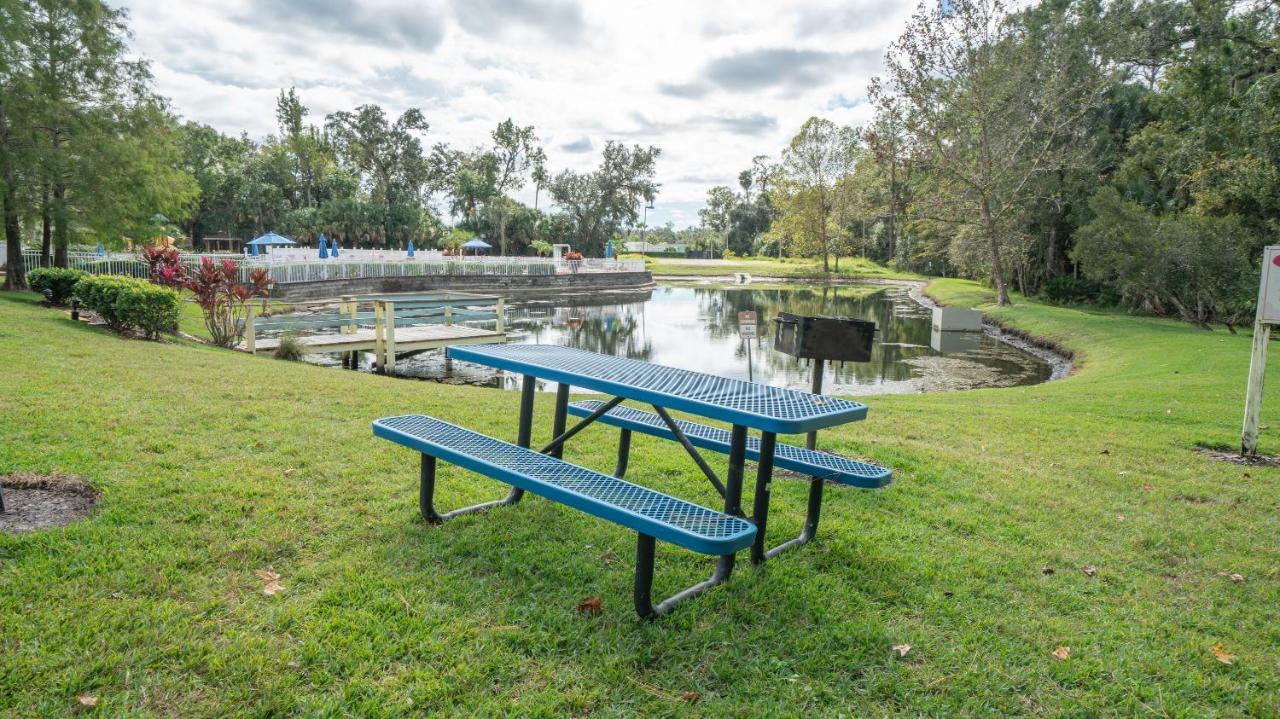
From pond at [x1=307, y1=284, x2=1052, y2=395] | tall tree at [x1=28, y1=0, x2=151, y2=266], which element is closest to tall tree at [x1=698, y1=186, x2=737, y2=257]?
pond at [x1=307, y1=284, x2=1052, y2=395]

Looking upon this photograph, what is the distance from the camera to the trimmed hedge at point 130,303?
11.2 m

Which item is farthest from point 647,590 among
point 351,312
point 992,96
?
point 992,96

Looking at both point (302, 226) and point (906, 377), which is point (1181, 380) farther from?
point (302, 226)

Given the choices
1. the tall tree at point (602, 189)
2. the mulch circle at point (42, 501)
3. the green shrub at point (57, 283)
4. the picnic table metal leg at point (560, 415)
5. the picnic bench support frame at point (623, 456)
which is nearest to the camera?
the mulch circle at point (42, 501)

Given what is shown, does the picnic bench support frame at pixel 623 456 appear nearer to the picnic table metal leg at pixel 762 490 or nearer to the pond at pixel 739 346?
the picnic table metal leg at pixel 762 490

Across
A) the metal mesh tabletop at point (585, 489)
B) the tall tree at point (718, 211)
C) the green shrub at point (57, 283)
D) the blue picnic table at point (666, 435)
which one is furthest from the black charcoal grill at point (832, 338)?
the tall tree at point (718, 211)

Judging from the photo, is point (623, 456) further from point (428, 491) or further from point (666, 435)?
point (428, 491)

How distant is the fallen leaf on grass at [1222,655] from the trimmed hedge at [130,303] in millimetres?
13248

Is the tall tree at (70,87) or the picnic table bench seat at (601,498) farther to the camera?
the tall tree at (70,87)

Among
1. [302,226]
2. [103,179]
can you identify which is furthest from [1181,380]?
[302,226]

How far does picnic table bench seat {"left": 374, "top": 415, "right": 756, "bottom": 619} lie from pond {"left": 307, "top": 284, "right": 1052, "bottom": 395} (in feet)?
9.67

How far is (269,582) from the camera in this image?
2838 mm

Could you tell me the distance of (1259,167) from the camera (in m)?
16.2

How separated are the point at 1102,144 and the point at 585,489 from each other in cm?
3285
